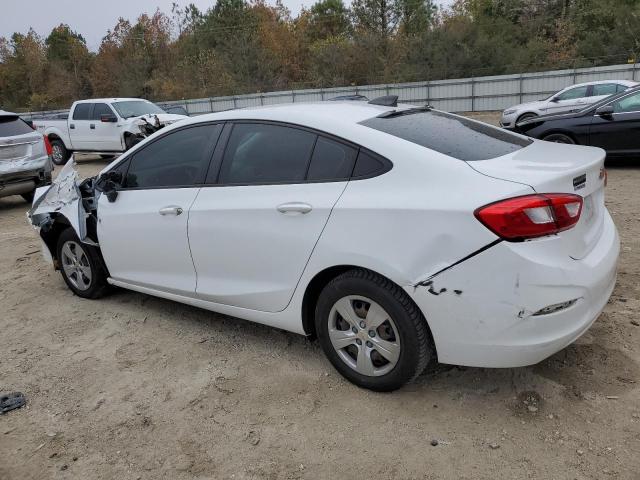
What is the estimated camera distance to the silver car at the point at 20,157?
869 centimetres

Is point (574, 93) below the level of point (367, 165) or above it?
below

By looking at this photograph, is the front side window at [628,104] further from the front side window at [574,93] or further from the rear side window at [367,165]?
the rear side window at [367,165]

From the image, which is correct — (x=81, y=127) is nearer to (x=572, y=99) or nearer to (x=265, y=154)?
(x=265, y=154)

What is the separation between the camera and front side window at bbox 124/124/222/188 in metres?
3.64

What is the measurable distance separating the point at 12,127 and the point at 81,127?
627 centimetres

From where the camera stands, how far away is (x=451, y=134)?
10.3 ft

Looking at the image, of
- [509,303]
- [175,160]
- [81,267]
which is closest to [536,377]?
[509,303]

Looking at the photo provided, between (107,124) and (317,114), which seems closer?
(317,114)

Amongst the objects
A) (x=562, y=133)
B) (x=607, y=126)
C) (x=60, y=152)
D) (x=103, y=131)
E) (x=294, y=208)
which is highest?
(x=294, y=208)

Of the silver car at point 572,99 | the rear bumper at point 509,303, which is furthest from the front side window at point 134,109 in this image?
A: the rear bumper at point 509,303

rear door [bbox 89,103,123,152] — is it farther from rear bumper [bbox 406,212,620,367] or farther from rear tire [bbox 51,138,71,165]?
rear bumper [bbox 406,212,620,367]

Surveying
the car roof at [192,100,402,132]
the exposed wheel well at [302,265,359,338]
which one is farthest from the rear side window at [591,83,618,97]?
the exposed wheel well at [302,265,359,338]

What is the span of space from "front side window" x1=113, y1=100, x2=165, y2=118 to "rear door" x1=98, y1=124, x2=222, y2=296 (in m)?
11.0

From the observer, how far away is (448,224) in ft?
8.24
